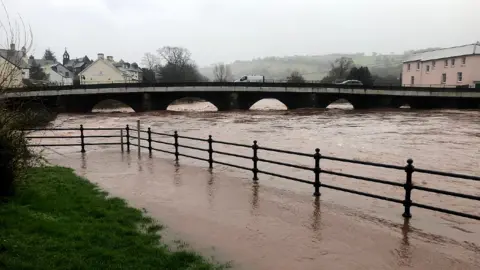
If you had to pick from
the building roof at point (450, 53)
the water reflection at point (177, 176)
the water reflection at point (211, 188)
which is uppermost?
the building roof at point (450, 53)

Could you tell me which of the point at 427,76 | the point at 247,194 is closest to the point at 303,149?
the point at 247,194

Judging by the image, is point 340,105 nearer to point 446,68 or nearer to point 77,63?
point 446,68

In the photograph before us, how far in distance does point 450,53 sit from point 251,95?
34.4 meters

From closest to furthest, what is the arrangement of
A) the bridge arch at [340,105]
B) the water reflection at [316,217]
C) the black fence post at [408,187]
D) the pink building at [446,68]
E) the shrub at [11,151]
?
the shrub at [11,151] → the black fence post at [408,187] → the water reflection at [316,217] → the bridge arch at [340,105] → the pink building at [446,68]

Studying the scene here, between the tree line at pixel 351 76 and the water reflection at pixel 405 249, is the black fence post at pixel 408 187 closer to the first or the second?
the water reflection at pixel 405 249

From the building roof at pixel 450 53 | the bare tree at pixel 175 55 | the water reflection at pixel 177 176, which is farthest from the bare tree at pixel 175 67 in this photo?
the water reflection at pixel 177 176

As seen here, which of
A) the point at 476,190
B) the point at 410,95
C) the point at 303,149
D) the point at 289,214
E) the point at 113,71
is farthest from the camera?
the point at 113,71

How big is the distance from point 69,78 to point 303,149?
8818cm

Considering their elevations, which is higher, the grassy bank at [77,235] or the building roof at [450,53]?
the building roof at [450,53]

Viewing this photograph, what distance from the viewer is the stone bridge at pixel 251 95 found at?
4975cm

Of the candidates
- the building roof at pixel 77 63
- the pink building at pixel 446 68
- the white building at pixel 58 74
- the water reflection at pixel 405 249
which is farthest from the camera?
the building roof at pixel 77 63

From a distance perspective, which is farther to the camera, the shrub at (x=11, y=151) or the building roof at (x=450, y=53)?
the building roof at (x=450, y=53)

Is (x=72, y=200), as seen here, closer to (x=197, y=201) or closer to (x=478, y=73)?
(x=197, y=201)

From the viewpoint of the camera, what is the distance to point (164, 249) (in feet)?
18.5
